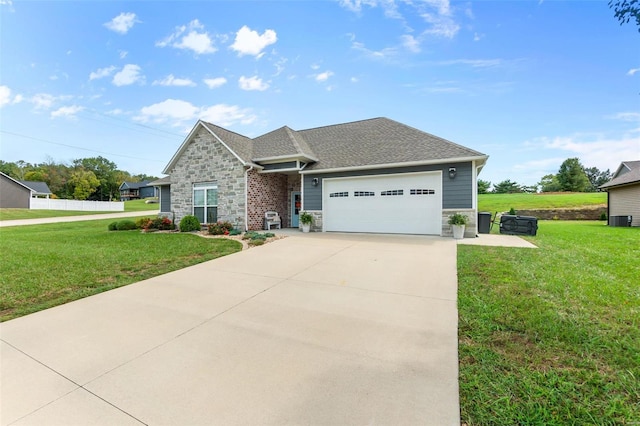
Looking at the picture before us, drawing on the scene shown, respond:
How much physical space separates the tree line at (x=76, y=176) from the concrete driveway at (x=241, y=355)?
A: 213ft

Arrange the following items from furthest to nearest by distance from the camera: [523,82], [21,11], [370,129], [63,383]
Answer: [370,129], [523,82], [21,11], [63,383]

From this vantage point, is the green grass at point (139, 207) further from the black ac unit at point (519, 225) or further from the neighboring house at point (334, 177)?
the black ac unit at point (519, 225)

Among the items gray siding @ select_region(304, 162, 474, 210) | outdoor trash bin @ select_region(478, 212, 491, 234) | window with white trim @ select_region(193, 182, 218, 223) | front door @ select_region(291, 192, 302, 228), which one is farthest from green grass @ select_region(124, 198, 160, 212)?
outdoor trash bin @ select_region(478, 212, 491, 234)

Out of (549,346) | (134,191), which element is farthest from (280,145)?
(134,191)

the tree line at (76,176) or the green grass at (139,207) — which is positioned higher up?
the tree line at (76,176)

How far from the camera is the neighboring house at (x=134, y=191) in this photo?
6400cm

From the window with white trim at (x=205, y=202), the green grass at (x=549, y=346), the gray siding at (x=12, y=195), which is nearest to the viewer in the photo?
the green grass at (x=549, y=346)

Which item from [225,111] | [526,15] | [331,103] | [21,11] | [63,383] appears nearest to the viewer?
[63,383]

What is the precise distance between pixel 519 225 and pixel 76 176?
6986cm

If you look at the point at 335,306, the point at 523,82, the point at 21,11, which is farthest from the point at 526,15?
the point at 21,11

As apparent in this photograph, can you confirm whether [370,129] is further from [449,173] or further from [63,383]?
[63,383]

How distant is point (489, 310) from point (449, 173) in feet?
26.0

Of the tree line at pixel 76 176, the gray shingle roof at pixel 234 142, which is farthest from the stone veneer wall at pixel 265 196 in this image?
the tree line at pixel 76 176

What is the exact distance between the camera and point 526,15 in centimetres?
720
